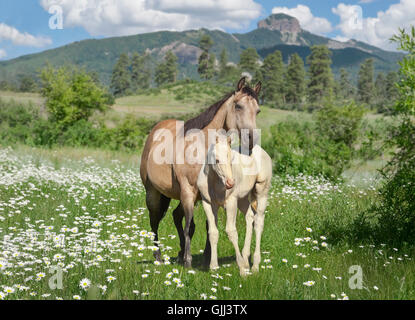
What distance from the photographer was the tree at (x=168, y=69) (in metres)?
123

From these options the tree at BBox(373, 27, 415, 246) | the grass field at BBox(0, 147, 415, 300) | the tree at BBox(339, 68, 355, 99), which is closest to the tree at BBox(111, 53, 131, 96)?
the tree at BBox(339, 68, 355, 99)

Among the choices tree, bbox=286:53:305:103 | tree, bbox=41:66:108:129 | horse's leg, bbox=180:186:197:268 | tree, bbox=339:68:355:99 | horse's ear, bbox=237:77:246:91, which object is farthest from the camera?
tree, bbox=286:53:305:103

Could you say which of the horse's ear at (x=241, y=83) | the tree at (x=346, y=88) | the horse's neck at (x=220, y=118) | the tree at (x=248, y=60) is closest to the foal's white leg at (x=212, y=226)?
the horse's neck at (x=220, y=118)

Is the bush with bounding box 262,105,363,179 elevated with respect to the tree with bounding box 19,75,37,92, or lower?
lower

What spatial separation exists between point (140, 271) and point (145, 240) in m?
1.86

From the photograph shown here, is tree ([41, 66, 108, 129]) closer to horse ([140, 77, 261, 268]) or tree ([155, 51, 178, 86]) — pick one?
horse ([140, 77, 261, 268])

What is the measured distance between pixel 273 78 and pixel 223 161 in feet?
296

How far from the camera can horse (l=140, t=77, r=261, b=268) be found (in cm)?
394

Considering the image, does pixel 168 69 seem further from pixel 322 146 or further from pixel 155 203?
pixel 155 203

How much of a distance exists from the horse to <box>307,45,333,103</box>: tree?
82969 mm

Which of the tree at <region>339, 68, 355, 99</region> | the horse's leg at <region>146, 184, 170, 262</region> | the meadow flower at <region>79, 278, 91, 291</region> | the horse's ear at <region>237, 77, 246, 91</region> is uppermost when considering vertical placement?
the tree at <region>339, 68, 355, 99</region>

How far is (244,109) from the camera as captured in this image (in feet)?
12.8

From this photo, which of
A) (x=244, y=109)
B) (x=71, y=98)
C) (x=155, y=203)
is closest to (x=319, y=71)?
(x=71, y=98)
